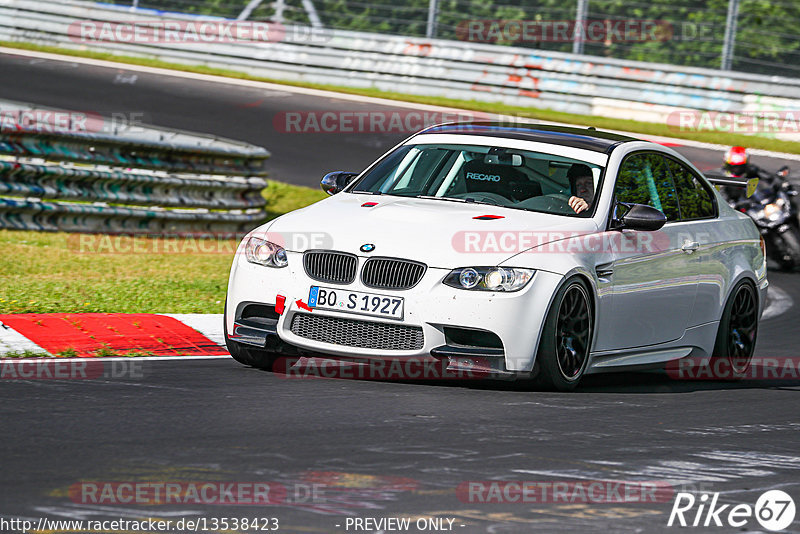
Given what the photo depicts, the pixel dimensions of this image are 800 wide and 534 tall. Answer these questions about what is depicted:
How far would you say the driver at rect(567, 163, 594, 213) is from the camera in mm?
8328

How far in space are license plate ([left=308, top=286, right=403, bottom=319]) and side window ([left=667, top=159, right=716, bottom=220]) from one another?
266 centimetres

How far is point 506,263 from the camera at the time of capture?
24.2ft

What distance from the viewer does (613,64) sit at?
25.6 m

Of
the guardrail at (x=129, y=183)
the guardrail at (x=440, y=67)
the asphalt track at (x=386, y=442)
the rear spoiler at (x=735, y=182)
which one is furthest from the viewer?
the guardrail at (x=440, y=67)

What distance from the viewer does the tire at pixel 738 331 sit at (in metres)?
9.43

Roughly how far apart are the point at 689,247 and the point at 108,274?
5203mm

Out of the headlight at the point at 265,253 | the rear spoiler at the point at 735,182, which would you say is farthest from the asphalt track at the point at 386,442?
the rear spoiler at the point at 735,182

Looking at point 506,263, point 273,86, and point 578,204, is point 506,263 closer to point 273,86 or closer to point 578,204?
point 578,204

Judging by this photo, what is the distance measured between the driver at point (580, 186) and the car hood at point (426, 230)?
188 mm

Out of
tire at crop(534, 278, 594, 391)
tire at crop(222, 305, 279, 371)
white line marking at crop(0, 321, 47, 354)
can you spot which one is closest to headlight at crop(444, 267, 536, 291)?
tire at crop(534, 278, 594, 391)

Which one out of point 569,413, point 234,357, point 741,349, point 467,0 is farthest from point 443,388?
point 467,0

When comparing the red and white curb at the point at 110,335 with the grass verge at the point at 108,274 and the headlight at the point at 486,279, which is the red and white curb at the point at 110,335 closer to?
the grass verge at the point at 108,274

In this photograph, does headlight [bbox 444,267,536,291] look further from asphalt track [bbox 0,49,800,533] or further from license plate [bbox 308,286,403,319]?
asphalt track [bbox 0,49,800,533]

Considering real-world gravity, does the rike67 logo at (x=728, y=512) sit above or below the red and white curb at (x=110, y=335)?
above
